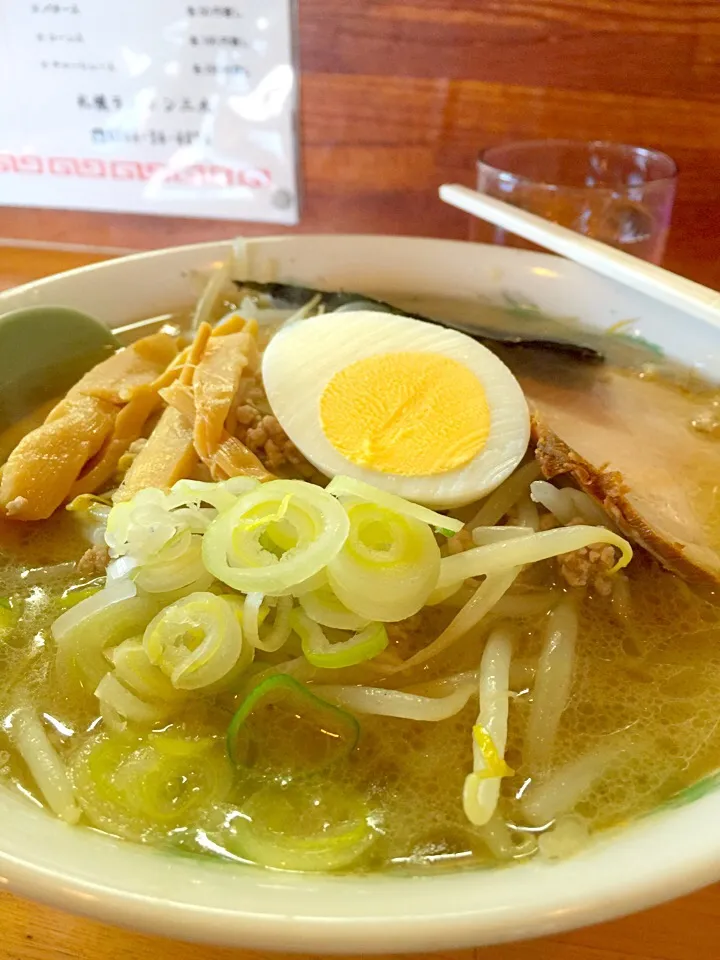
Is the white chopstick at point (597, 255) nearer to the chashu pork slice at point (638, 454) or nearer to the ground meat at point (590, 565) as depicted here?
the chashu pork slice at point (638, 454)

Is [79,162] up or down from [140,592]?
up

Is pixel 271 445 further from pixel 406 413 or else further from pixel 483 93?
pixel 483 93

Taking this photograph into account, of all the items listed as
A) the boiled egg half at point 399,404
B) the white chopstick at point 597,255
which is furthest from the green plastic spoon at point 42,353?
the white chopstick at point 597,255

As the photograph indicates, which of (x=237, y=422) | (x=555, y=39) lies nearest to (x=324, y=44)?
(x=555, y=39)

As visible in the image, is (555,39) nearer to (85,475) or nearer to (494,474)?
(494,474)

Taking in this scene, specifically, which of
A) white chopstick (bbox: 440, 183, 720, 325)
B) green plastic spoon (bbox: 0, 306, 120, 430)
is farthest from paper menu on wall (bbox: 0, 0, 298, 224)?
green plastic spoon (bbox: 0, 306, 120, 430)
